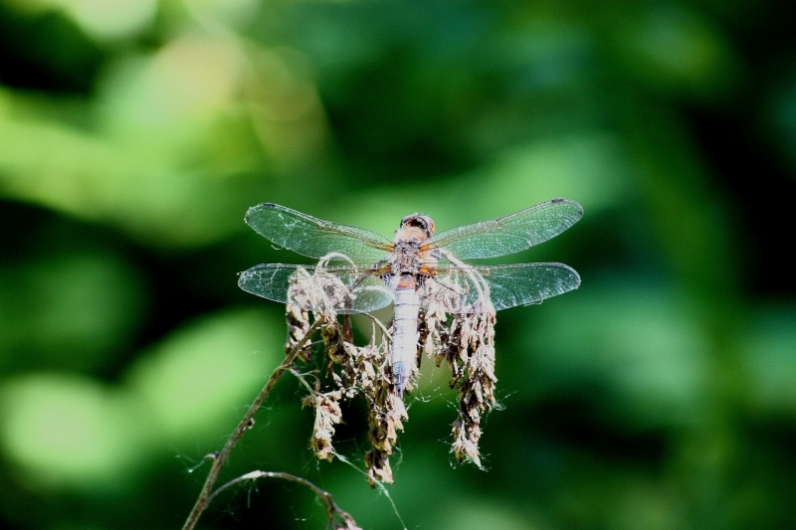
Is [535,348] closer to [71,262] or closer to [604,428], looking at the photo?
[604,428]

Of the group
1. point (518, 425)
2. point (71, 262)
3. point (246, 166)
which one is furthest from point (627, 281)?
point (71, 262)

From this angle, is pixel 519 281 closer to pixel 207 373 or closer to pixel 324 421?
pixel 324 421

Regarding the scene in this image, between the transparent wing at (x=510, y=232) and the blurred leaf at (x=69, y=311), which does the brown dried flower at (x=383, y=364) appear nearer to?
the transparent wing at (x=510, y=232)

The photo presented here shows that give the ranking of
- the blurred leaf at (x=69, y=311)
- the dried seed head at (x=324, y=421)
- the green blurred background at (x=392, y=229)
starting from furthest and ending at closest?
1. the blurred leaf at (x=69, y=311)
2. the green blurred background at (x=392, y=229)
3. the dried seed head at (x=324, y=421)

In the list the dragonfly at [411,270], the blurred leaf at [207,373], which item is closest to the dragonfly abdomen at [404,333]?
the dragonfly at [411,270]

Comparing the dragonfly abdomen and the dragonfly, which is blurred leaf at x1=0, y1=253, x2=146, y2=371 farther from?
the dragonfly abdomen

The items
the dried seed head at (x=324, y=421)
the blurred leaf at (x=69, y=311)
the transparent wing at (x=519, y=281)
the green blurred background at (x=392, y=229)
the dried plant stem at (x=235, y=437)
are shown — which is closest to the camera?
the dried plant stem at (x=235, y=437)

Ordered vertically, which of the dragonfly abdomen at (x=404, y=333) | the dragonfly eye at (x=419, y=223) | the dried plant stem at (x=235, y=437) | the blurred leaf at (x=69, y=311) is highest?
the blurred leaf at (x=69, y=311)

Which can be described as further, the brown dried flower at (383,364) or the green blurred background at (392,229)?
the green blurred background at (392,229)
